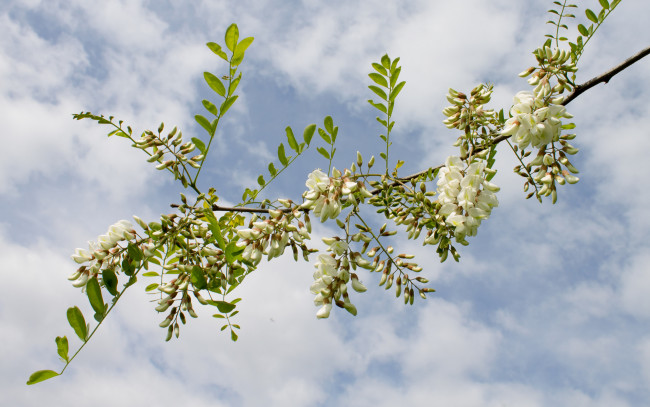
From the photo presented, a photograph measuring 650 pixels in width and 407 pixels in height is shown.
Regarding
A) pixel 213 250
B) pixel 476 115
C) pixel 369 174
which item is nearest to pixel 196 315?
pixel 213 250

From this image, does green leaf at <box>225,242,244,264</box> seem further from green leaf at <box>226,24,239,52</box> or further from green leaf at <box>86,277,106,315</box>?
green leaf at <box>226,24,239,52</box>

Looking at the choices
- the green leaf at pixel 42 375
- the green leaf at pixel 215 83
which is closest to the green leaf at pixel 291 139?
the green leaf at pixel 215 83

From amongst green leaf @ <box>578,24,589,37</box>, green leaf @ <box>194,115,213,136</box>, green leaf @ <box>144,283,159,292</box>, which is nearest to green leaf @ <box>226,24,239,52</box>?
green leaf @ <box>194,115,213,136</box>

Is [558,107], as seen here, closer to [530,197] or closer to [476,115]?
[476,115]

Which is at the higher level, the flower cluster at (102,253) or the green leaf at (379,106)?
the green leaf at (379,106)

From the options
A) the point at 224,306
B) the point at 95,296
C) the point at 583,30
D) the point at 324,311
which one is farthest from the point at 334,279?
the point at 583,30

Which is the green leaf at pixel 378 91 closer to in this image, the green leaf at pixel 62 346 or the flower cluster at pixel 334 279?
the flower cluster at pixel 334 279

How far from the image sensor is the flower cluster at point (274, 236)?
162cm

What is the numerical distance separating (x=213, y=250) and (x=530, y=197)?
4.37ft

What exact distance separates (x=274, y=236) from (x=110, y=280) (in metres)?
0.62

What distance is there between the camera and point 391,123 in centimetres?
211

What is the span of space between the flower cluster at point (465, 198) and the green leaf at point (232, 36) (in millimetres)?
956

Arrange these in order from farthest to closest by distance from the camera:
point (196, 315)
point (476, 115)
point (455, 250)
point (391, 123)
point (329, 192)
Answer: point (391, 123) → point (476, 115) → point (196, 315) → point (455, 250) → point (329, 192)

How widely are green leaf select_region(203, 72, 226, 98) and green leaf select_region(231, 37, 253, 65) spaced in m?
0.10
